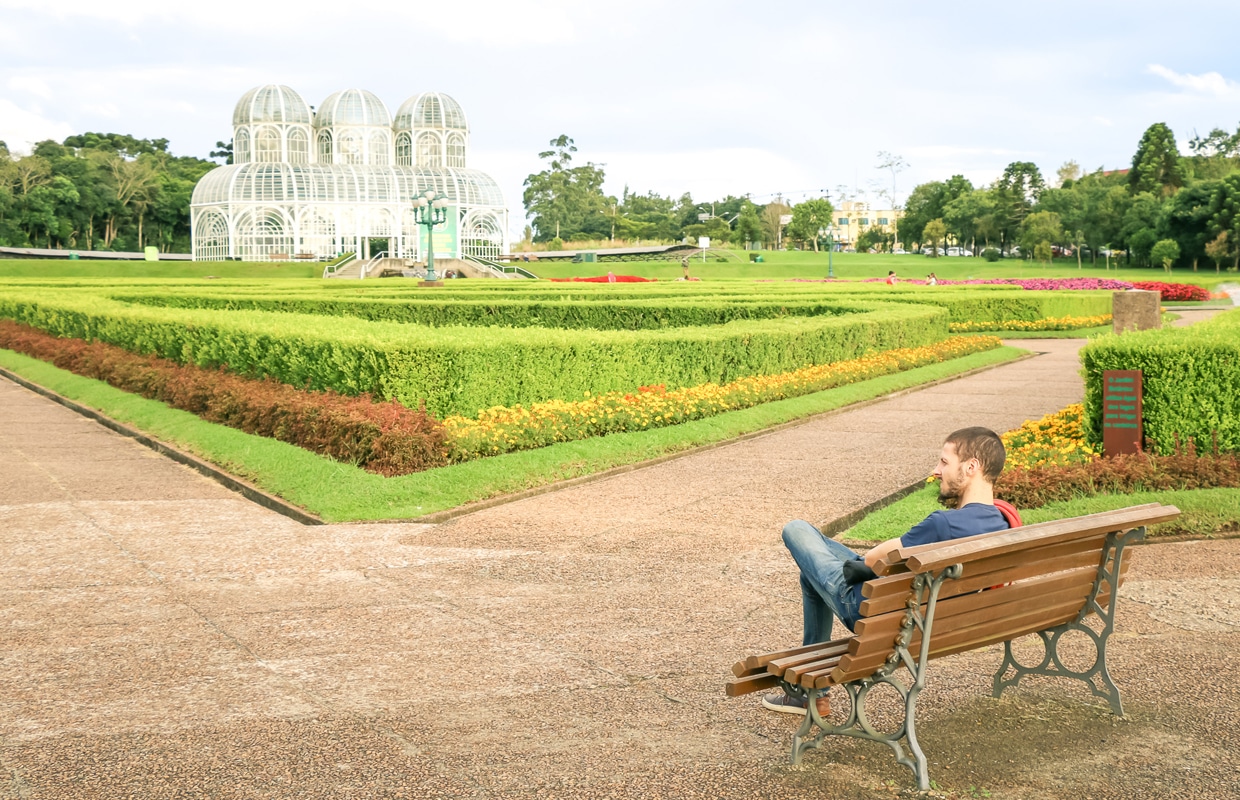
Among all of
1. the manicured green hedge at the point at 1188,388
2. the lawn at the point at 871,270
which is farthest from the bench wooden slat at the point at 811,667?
the lawn at the point at 871,270

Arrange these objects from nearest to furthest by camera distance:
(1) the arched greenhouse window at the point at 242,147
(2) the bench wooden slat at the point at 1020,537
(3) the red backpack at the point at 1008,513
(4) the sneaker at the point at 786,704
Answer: (2) the bench wooden slat at the point at 1020,537
(3) the red backpack at the point at 1008,513
(4) the sneaker at the point at 786,704
(1) the arched greenhouse window at the point at 242,147

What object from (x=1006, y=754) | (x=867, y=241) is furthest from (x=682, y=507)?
(x=867, y=241)

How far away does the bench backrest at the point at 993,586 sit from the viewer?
3430 millimetres

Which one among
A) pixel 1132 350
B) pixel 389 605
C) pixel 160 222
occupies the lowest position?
pixel 389 605

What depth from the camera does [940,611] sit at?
11.8 feet

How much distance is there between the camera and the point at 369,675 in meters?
4.56

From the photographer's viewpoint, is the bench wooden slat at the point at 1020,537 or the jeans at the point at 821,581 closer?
the bench wooden slat at the point at 1020,537

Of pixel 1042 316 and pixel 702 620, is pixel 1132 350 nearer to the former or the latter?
pixel 702 620

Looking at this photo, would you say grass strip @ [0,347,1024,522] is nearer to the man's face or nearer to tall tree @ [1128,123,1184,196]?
the man's face

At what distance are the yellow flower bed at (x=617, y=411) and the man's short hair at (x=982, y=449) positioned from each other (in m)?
5.78

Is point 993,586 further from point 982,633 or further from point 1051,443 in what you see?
point 1051,443

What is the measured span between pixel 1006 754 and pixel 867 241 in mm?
95664

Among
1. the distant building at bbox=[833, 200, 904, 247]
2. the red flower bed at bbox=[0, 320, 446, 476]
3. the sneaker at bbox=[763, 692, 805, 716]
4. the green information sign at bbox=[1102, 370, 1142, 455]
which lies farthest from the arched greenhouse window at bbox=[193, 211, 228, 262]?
the distant building at bbox=[833, 200, 904, 247]

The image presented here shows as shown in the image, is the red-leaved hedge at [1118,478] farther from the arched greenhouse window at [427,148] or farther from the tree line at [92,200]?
the tree line at [92,200]
